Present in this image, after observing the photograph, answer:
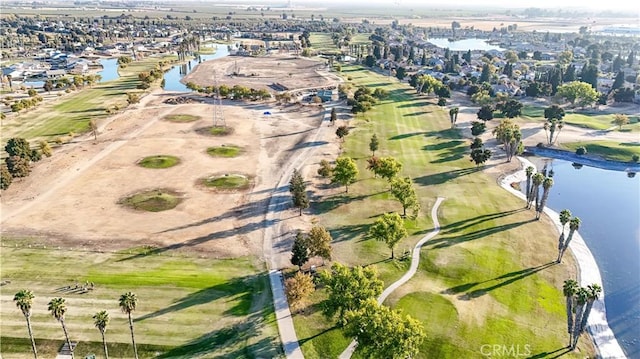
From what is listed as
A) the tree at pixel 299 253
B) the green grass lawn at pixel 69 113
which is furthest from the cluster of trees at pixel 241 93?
the tree at pixel 299 253

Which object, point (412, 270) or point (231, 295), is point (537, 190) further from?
point (231, 295)

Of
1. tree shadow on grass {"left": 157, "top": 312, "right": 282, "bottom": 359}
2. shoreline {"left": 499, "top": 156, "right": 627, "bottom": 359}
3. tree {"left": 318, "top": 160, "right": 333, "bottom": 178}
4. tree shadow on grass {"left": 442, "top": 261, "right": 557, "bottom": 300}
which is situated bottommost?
shoreline {"left": 499, "top": 156, "right": 627, "bottom": 359}

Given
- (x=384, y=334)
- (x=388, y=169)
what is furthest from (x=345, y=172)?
(x=384, y=334)

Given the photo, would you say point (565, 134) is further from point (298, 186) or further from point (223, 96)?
point (223, 96)

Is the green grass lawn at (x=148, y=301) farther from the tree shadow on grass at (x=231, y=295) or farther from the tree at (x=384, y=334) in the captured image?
the tree at (x=384, y=334)

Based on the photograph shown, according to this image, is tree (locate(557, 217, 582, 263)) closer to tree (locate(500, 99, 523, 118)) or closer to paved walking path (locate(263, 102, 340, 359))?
paved walking path (locate(263, 102, 340, 359))

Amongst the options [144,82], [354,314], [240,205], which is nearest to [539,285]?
[354,314]

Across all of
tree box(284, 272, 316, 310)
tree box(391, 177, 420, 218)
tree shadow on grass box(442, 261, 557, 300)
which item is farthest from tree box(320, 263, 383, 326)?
tree box(391, 177, 420, 218)
